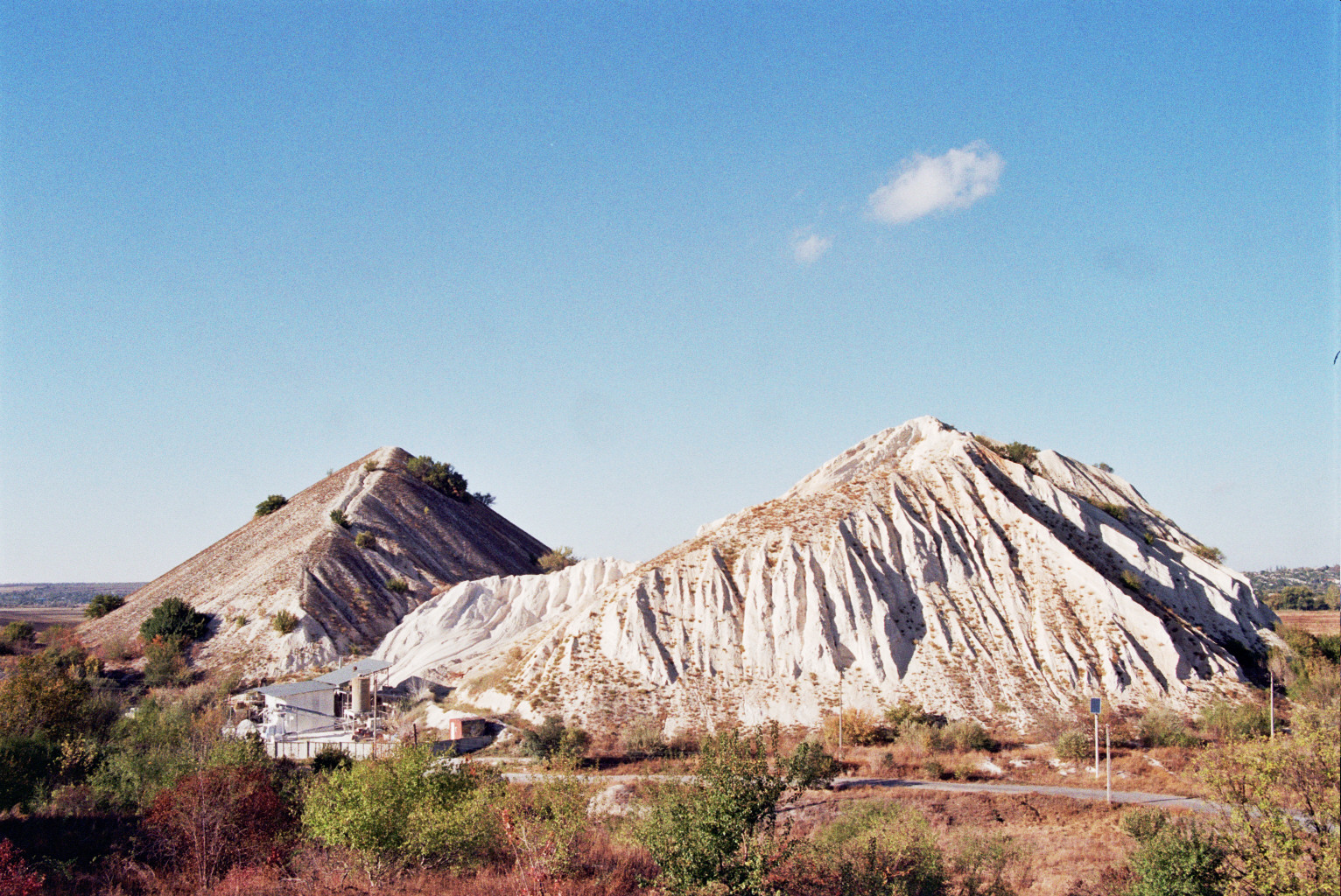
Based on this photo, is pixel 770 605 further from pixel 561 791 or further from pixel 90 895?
pixel 90 895

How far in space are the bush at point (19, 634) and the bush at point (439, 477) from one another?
30.3m

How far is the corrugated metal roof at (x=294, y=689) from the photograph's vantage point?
1539 inches

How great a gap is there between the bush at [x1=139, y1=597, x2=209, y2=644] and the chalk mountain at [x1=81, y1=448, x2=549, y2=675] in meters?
0.86

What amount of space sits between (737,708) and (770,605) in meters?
5.79

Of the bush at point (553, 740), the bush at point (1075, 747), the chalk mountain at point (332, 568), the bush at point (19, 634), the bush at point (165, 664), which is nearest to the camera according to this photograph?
the bush at point (1075, 747)

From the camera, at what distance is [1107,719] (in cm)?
3384

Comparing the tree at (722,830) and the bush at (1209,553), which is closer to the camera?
the tree at (722,830)

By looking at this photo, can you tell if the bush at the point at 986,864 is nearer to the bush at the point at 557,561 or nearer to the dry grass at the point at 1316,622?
the dry grass at the point at 1316,622

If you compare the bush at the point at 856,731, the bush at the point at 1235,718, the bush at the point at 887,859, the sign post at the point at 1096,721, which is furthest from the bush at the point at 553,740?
the bush at the point at 1235,718

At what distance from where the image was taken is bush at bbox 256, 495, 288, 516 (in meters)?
78.2

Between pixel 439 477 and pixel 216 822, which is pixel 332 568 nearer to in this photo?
pixel 439 477

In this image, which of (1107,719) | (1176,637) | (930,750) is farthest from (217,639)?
(1176,637)

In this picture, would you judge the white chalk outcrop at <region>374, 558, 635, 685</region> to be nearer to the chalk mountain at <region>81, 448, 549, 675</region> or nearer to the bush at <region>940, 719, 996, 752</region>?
the chalk mountain at <region>81, 448, 549, 675</region>

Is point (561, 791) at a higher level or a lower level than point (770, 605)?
lower
